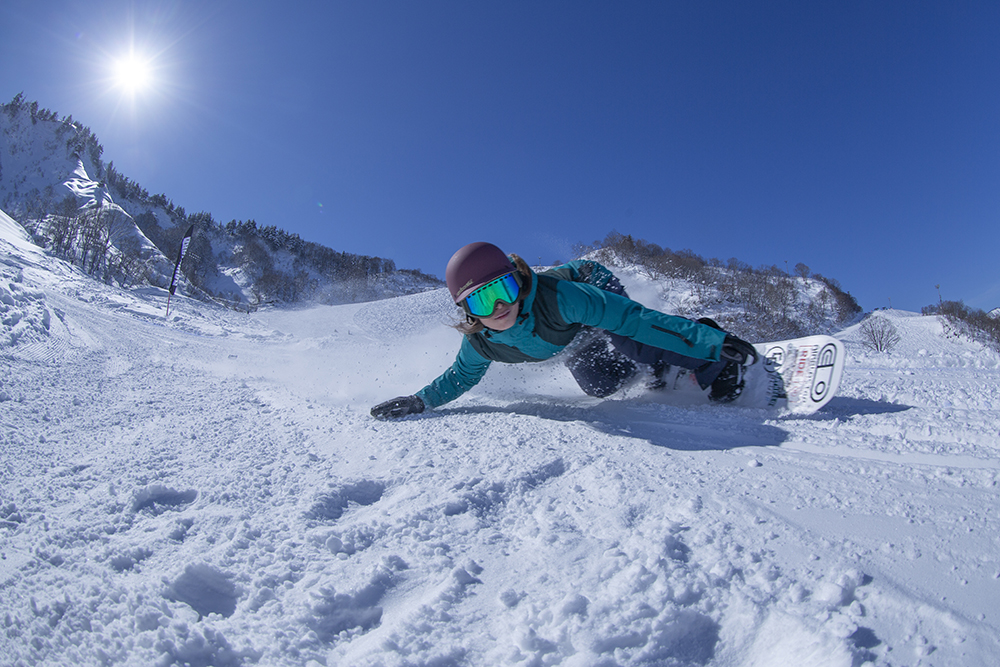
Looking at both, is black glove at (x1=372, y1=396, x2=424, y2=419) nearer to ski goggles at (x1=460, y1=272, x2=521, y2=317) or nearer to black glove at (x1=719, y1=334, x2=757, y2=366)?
ski goggles at (x1=460, y1=272, x2=521, y2=317)

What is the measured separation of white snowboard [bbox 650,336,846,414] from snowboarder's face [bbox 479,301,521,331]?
1202 millimetres

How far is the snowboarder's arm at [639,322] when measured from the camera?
2281 millimetres

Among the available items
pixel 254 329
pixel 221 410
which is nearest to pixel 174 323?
pixel 254 329

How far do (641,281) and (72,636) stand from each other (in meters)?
28.6

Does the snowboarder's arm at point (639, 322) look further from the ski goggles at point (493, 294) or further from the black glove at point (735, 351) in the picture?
the ski goggles at point (493, 294)

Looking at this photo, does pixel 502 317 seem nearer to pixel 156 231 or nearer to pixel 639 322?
pixel 639 322

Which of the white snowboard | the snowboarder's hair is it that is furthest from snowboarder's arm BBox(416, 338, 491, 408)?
the white snowboard

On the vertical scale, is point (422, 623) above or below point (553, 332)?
below

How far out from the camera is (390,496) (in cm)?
141

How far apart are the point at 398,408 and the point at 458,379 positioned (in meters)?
0.45

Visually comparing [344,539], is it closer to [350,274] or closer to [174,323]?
[174,323]

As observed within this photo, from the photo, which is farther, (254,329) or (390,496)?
(254,329)

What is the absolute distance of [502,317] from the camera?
2330 mm

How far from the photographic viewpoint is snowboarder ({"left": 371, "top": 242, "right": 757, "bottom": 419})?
2266 mm
